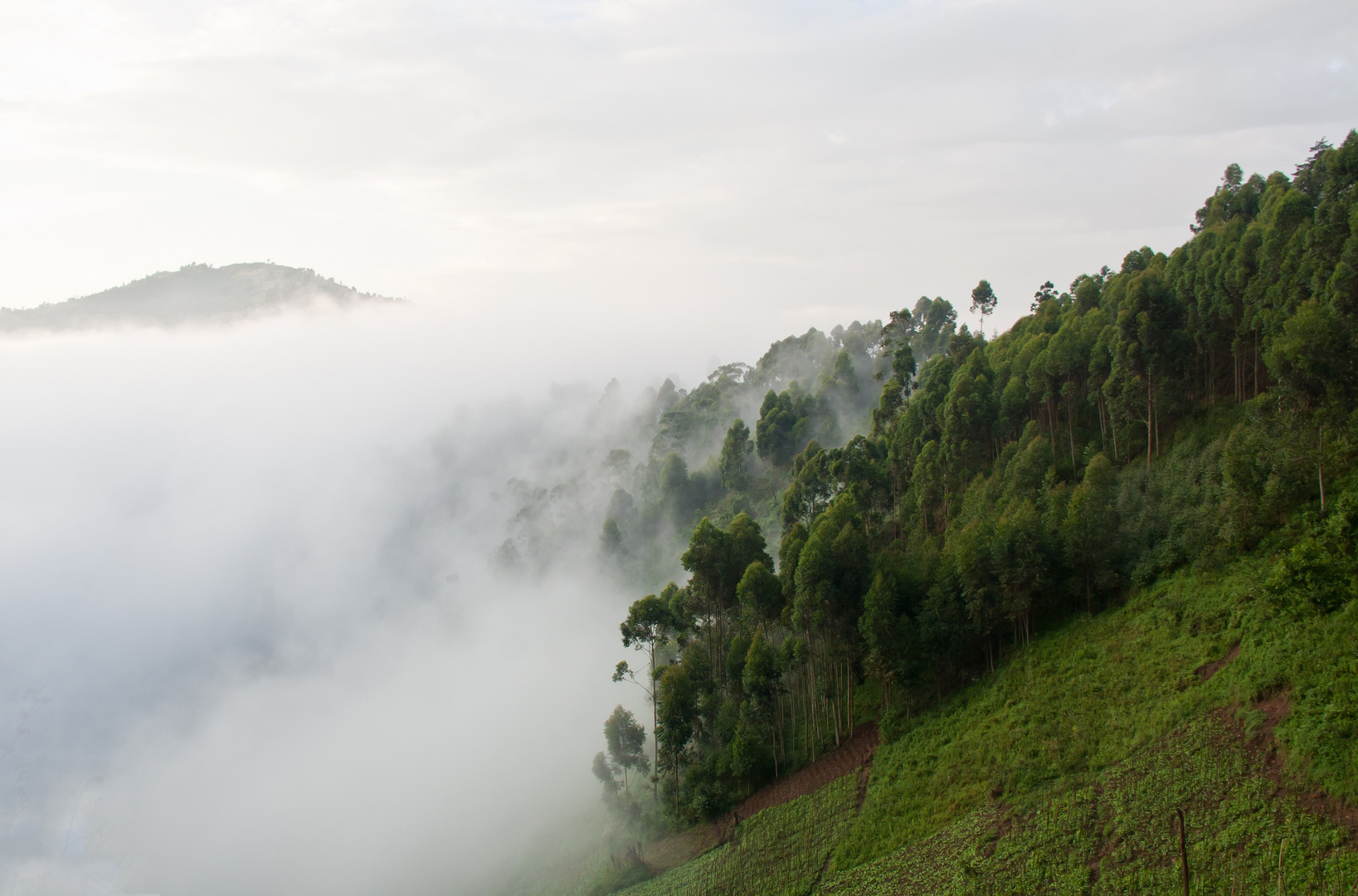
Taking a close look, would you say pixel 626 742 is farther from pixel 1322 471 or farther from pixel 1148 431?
pixel 1322 471

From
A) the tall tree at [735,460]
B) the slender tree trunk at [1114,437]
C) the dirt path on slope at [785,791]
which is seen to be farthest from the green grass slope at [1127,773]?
the tall tree at [735,460]

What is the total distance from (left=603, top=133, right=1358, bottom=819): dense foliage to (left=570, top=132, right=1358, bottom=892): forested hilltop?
15 centimetres

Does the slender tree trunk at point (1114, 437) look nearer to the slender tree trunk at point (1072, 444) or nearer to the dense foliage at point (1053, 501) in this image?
the dense foliage at point (1053, 501)

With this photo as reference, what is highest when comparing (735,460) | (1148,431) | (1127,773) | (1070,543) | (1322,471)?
(735,460)

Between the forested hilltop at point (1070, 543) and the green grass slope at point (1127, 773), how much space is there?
0.55 feet

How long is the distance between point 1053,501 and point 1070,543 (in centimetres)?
368

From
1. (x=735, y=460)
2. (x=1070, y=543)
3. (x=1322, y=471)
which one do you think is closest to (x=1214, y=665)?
(x=1322, y=471)

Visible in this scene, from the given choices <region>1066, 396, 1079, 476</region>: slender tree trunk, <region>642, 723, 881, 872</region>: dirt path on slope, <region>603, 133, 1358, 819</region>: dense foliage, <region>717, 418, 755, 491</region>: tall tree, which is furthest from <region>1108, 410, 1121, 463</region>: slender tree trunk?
<region>717, 418, 755, 491</region>: tall tree

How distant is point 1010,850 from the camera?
1136 inches

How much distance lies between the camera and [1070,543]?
130 ft

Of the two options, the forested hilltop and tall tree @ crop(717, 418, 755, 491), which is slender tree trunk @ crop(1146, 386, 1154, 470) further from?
tall tree @ crop(717, 418, 755, 491)

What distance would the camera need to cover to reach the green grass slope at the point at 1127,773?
2325 cm

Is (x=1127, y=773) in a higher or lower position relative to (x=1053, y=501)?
lower

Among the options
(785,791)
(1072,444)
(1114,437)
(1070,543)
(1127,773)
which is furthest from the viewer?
(1072,444)
